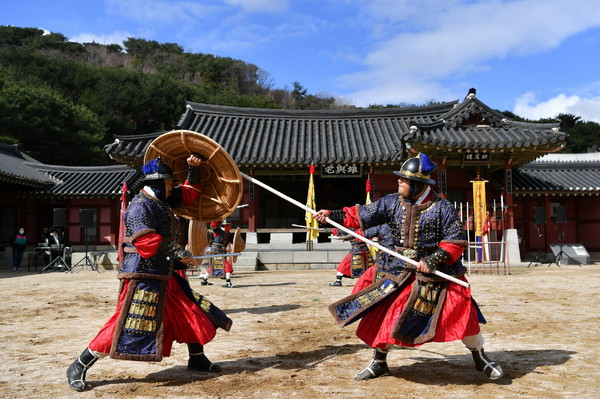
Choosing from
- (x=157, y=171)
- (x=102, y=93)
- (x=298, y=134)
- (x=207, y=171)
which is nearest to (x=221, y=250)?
(x=207, y=171)

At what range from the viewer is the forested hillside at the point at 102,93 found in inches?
1112

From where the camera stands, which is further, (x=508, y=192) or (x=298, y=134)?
(x=298, y=134)

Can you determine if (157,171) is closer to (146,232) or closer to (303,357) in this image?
(146,232)

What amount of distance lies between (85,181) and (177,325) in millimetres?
18219

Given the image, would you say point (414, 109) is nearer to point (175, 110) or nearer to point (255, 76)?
point (175, 110)

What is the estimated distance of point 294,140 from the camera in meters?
18.7

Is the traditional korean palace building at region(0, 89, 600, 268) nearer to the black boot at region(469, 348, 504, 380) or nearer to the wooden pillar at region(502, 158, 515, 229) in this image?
the wooden pillar at region(502, 158, 515, 229)

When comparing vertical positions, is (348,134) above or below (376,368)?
above

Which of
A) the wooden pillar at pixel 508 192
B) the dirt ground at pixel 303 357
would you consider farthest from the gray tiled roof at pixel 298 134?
the dirt ground at pixel 303 357

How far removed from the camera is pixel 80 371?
382 cm

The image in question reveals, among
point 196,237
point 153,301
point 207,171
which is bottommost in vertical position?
point 153,301

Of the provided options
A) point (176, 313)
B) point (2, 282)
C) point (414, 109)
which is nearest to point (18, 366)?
point (176, 313)

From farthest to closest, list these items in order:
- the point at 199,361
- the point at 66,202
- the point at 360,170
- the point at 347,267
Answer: the point at 66,202 → the point at 360,170 → the point at 347,267 → the point at 199,361

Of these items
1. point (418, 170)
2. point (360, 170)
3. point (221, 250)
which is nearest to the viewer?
point (418, 170)
